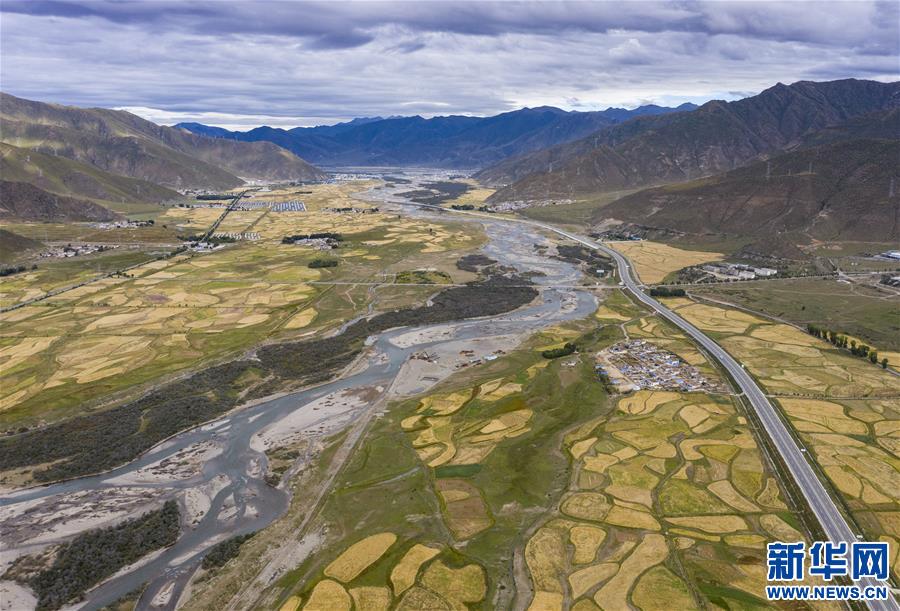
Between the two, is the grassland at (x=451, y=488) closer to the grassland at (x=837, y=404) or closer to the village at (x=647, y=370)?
the village at (x=647, y=370)

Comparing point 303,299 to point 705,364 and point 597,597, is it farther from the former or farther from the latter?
point 597,597

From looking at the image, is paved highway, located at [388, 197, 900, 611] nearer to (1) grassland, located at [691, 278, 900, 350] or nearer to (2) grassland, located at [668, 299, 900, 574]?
(2) grassland, located at [668, 299, 900, 574]

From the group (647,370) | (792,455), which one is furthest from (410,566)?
(647,370)

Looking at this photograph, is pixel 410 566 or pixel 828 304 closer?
pixel 410 566

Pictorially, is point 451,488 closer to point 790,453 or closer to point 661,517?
point 661,517

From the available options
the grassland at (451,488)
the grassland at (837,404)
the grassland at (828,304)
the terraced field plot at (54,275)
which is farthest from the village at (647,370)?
the terraced field plot at (54,275)

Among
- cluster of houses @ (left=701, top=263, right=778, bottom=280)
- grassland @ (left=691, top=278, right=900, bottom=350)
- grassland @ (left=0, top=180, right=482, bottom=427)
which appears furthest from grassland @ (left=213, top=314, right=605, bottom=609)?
cluster of houses @ (left=701, top=263, right=778, bottom=280)
